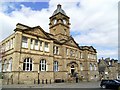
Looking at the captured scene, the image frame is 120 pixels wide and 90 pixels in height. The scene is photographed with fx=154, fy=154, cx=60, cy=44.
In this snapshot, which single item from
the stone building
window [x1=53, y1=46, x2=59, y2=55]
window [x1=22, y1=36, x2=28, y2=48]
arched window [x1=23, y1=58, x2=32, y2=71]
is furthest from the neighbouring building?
window [x1=22, y1=36, x2=28, y2=48]

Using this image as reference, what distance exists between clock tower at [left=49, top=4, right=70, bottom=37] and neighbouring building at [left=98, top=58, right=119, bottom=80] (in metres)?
31.8

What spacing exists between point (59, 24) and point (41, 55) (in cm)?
1442

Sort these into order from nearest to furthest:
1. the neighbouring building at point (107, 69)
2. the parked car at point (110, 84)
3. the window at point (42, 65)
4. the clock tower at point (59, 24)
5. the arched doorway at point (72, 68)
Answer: the parked car at point (110, 84) < the window at point (42, 65) < the arched doorway at point (72, 68) < the clock tower at point (59, 24) < the neighbouring building at point (107, 69)

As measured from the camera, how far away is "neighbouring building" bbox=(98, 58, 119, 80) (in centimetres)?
6882

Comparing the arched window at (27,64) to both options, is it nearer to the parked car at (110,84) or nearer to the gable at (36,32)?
the gable at (36,32)

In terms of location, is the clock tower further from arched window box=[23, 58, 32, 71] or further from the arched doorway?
arched window box=[23, 58, 32, 71]

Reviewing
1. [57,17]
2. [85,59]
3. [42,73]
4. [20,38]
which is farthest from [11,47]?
[85,59]

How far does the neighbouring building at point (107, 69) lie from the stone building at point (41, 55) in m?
25.0

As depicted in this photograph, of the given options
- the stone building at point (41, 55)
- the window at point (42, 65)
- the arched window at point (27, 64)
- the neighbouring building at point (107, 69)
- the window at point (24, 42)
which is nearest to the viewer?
the stone building at point (41, 55)

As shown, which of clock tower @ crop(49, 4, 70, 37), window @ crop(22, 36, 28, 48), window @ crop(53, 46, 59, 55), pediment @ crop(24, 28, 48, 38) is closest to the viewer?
window @ crop(22, 36, 28, 48)

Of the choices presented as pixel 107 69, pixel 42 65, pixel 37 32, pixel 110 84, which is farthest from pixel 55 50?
pixel 107 69

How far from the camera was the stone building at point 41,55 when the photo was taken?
91.8ft

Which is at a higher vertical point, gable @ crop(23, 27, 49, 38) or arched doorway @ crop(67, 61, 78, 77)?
gable @ crop(23, 27, 49, 38)

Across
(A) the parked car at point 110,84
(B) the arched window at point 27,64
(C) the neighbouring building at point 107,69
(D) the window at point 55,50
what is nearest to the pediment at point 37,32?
(D) the window at point 55,50
